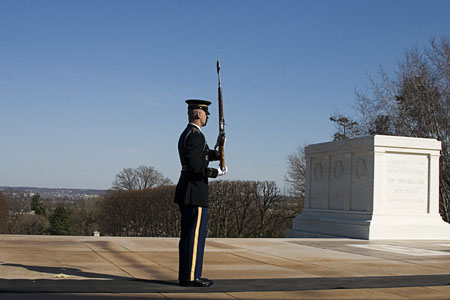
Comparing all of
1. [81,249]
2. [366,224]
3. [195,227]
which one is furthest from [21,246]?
[366,224]

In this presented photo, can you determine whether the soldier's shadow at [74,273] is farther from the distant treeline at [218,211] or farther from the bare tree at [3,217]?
the bare tree at [3,217]

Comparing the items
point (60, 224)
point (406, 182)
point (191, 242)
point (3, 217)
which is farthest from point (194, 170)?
point (60, 224)

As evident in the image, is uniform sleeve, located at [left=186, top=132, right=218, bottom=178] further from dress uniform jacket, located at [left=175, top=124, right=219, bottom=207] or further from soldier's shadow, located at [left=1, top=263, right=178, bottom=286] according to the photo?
soldier's shadow, located at [left=1, top=263, right=178, bottom=286]

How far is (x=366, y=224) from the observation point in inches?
518

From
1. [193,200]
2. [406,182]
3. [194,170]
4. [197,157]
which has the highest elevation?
[406,182]

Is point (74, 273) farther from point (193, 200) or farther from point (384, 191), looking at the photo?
point (384, 191)

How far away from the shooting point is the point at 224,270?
22.4 feet

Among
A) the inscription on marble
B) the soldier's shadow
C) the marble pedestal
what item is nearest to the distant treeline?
the marble pedestal

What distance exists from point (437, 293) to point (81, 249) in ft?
16.5

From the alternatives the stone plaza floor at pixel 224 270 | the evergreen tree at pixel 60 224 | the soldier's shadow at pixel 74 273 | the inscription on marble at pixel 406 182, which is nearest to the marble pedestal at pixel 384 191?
the inscription on marble at pixel 406 182

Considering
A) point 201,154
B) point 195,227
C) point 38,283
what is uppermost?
point 201,154

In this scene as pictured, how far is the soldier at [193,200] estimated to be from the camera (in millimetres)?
5453

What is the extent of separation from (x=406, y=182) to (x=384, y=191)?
0.73 meters

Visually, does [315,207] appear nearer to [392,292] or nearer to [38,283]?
[392,292]
